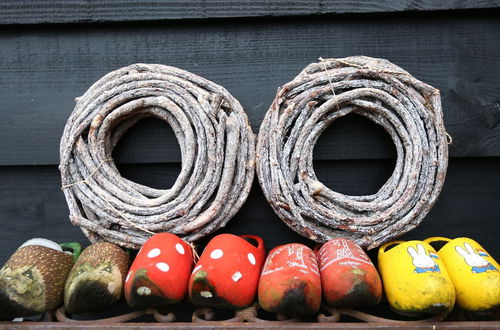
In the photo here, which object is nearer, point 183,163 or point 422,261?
point 422,261

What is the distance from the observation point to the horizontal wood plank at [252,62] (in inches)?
46.3

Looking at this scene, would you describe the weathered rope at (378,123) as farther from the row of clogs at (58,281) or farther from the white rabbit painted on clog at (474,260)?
the row of clogs at (58,281)

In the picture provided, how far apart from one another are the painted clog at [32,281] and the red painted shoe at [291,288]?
44 cm

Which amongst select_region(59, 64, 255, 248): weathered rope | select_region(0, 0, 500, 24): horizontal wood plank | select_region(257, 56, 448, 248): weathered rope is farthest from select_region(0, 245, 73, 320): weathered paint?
select_region(0, 0, 500, 24): horizontal wood plank

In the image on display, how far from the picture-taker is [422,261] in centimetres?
86

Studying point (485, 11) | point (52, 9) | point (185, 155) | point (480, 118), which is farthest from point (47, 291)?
point (485, 11)

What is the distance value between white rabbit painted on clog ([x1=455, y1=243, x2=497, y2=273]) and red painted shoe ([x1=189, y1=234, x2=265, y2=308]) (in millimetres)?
434

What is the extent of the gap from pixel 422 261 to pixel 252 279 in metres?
0.34

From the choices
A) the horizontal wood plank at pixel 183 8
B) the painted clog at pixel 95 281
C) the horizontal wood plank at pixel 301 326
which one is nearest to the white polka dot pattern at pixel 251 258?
the horizontal wood plank at pixel 301 326

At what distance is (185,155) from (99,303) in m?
0.40

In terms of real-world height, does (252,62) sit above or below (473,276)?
above

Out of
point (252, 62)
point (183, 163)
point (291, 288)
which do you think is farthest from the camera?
point (252, 62)

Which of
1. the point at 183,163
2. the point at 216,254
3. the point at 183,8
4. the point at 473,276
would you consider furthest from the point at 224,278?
the point at 183,8

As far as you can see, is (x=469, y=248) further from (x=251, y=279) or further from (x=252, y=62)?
(x=252, y=62)
